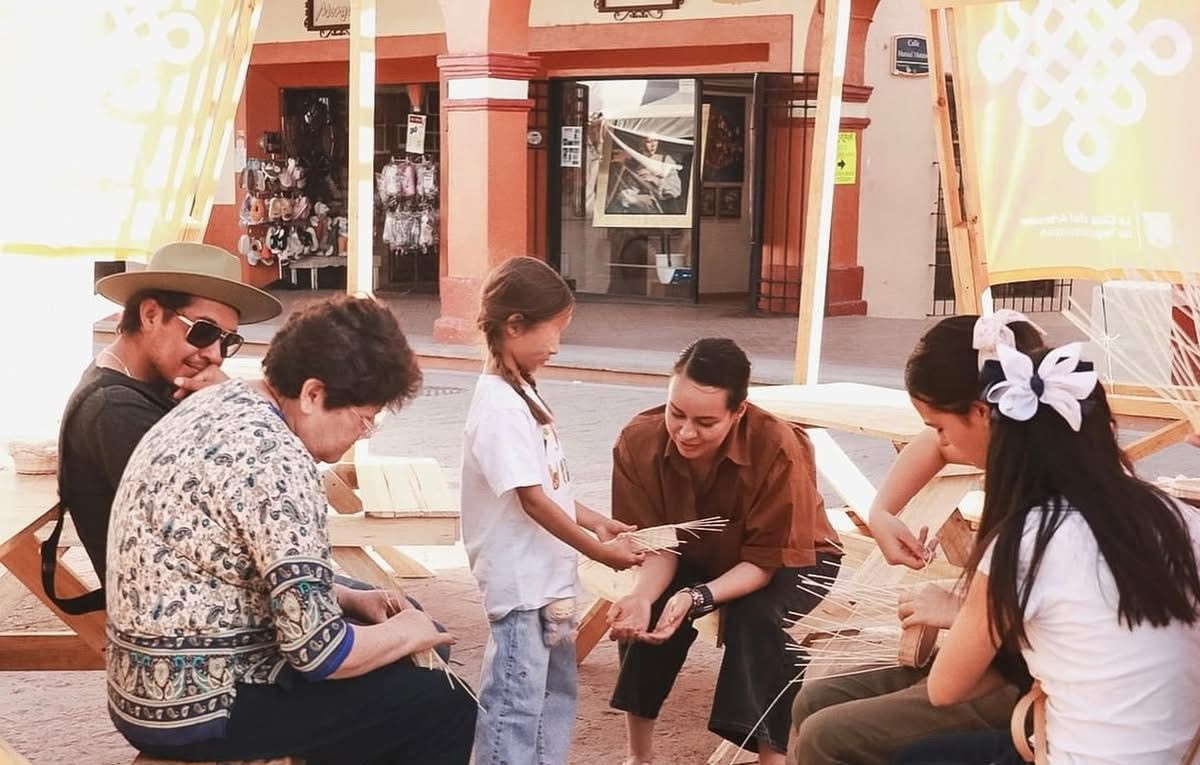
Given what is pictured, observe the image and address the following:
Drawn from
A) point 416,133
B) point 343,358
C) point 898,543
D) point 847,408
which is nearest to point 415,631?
point 343,358

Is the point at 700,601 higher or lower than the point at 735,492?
lower

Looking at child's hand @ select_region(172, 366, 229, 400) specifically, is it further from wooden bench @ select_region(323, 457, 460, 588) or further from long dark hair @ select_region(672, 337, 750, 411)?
long dark hair @ select_region(672, 337, 750, 411)

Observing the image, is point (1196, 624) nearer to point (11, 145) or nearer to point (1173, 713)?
point (1173, 713)

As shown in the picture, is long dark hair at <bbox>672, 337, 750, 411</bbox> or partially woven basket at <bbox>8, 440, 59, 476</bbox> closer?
long dark hair at <bbox>672, 337, 750, 411</bbox>

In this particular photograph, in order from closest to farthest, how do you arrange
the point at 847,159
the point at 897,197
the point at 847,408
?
the point at 847,408 < the point at 847,159 < the point at 897,197

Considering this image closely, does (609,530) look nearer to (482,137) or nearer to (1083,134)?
(1083,134)

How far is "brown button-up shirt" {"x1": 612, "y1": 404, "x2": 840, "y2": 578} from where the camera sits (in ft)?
11.3

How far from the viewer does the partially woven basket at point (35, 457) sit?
3729 millimetres

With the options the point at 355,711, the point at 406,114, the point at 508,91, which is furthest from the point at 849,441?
the point at 406,114

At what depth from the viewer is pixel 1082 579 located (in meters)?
2.16

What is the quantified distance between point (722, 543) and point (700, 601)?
21cm

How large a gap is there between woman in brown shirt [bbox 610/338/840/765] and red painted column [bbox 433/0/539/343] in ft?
27.6

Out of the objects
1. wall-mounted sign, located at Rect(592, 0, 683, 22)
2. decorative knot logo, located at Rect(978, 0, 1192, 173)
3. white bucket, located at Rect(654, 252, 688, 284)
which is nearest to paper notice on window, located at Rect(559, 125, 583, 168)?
white bucket, located at Rect(654, 252, 688, 284)

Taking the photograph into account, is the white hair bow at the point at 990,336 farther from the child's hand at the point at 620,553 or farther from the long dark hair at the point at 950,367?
the child's hand at the point at 620,553
